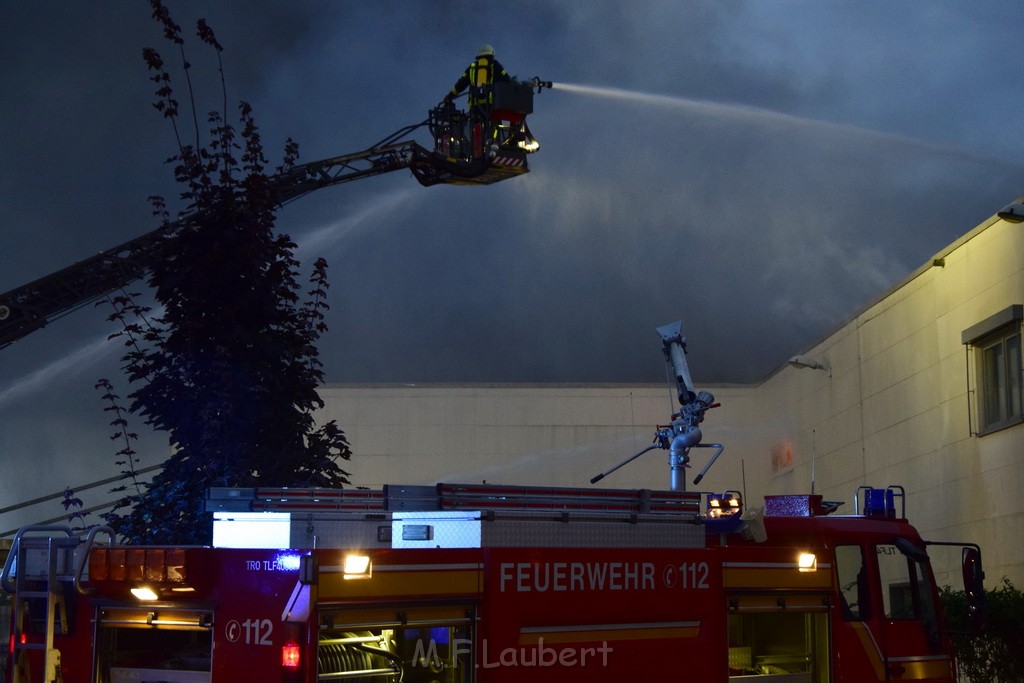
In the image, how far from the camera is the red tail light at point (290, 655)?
602cm

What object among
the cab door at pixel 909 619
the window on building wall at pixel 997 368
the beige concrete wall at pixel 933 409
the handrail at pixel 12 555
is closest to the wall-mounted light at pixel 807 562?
the cab door at pixel 909 619

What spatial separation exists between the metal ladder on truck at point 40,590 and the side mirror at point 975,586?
556 cm

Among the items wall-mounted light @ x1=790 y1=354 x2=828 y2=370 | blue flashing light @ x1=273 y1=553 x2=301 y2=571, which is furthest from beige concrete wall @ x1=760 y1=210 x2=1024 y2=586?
blue flashing light @ x1=273 y1=553 x2=301 y2=571

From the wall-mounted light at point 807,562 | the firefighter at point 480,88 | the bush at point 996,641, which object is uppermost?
the firefighter at point 480,88

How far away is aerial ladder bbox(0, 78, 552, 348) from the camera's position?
13.6m

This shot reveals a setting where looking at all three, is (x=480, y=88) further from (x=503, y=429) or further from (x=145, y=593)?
(x=503, y=429)

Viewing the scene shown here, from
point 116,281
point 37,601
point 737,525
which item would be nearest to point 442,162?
point 116,281

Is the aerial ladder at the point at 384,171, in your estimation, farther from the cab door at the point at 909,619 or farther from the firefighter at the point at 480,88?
the cab door at the point at 909,619

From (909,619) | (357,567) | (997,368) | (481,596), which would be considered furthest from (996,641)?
(357,567)

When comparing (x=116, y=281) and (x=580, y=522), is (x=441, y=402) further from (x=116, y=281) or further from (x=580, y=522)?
(x=580, y=522)

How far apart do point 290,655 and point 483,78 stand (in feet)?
33.2

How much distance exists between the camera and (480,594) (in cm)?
684

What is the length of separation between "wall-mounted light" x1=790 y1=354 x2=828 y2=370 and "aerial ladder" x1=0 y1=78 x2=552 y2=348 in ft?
31.3

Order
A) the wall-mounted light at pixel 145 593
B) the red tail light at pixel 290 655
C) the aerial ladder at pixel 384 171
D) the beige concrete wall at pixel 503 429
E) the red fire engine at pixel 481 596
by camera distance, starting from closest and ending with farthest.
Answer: the red tail light at pixel 290 655 < the red fire engine at pixel 481 596 < the wall-mounted light at pixel 145 593 < the aerial ladder at pixel 384 171 < the beige concrete wall at pixel 503 429
